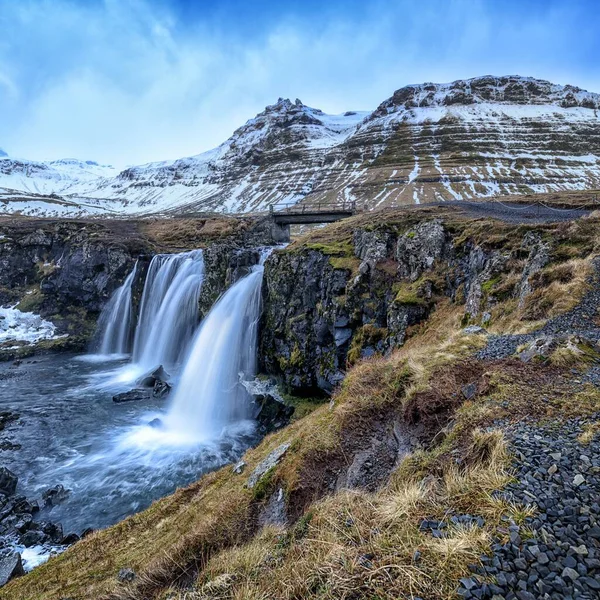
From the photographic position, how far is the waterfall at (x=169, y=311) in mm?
32938

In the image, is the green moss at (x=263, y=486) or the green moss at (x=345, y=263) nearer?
the green moss at (x=263, y=486)

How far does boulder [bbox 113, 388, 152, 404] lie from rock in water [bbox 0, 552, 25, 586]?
51.9ft

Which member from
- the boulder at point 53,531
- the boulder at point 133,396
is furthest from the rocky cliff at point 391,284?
the boulder at point 53,531

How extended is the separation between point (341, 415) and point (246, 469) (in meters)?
3.38

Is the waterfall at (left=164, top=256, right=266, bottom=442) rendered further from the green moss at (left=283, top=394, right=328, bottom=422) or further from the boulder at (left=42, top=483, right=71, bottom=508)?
the boulder at (left=42, top=483, right=71, bottom=508)

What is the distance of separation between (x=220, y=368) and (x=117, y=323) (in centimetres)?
2119

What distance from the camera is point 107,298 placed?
41.8 metres

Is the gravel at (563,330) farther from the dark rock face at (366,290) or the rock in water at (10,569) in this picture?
the rock in water at (10,569)

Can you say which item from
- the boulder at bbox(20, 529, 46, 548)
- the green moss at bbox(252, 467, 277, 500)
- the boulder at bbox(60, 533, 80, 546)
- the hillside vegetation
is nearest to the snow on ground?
the boulder at bbox(20, 529, 46, 548)

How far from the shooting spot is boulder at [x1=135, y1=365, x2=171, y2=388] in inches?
1075

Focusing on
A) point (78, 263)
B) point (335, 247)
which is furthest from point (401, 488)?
point (78, 263)

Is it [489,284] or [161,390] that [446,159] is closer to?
[489,284]

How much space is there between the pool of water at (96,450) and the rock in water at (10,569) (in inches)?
148

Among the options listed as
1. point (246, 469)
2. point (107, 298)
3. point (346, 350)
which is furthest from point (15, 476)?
point (107, 298)
